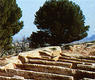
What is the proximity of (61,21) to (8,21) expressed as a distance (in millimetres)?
8516

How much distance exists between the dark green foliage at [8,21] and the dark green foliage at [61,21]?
176 inches

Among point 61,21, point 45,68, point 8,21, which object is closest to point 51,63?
point 45,68

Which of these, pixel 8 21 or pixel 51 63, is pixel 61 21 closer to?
pixel 8 21

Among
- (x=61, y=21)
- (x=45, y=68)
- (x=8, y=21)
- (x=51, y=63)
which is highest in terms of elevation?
(x=8, y=21)

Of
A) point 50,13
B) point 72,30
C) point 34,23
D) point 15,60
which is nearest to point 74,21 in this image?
point 72,30

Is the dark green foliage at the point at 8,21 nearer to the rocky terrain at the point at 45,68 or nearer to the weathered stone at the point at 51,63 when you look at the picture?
the rocky terrain at the point at 45,68

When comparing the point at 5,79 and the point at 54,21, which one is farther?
the point at 54,21

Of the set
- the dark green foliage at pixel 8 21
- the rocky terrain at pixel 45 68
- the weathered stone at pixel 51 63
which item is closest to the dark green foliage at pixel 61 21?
the dark green foliage at pixel 8 21

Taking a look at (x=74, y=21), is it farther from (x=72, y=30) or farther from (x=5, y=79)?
(x=5, y=79)

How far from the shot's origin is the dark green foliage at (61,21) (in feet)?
111

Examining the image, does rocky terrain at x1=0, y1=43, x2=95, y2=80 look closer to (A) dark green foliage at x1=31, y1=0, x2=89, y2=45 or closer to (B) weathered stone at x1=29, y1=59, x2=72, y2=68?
(B) weathered stone at x1=29, y1=59, x2=72, y2=68

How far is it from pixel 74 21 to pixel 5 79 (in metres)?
27.4

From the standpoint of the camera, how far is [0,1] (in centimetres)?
3028

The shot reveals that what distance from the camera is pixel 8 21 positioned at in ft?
103
